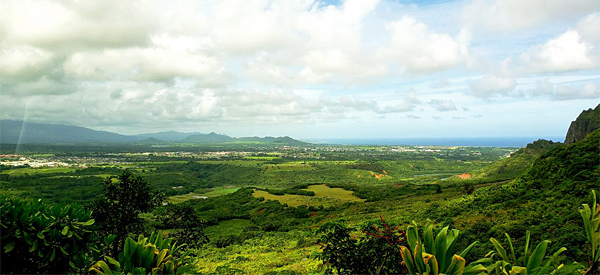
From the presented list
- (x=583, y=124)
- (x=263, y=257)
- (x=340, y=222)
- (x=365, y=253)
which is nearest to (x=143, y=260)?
(x=340, y=222)

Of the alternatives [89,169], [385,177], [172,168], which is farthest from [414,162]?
[89,169]

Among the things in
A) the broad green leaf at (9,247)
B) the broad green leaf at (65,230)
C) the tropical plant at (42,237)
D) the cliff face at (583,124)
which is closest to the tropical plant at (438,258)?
the broad green leaf at (65,230)

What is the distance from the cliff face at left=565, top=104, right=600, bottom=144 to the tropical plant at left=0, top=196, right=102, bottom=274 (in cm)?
4975

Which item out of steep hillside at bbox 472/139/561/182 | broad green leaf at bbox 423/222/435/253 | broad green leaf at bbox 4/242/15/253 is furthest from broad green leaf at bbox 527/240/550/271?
steep hillside at bbox 472/139/561/182

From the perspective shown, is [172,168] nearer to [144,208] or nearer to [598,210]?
[144,208]

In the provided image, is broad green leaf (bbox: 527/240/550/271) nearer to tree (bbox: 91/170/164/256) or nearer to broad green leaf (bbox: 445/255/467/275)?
broad green leaf (bbox: 445/255/467/275)

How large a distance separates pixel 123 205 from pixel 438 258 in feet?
19.1

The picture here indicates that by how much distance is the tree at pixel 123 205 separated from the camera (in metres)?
5.61

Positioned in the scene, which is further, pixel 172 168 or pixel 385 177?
pixel 172 168

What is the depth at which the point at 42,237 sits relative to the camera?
126 inches

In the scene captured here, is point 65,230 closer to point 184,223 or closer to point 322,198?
point 184,223

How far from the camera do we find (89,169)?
7931 centimetres

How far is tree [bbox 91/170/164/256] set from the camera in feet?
18.4

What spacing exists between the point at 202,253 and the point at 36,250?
16.2 metres
